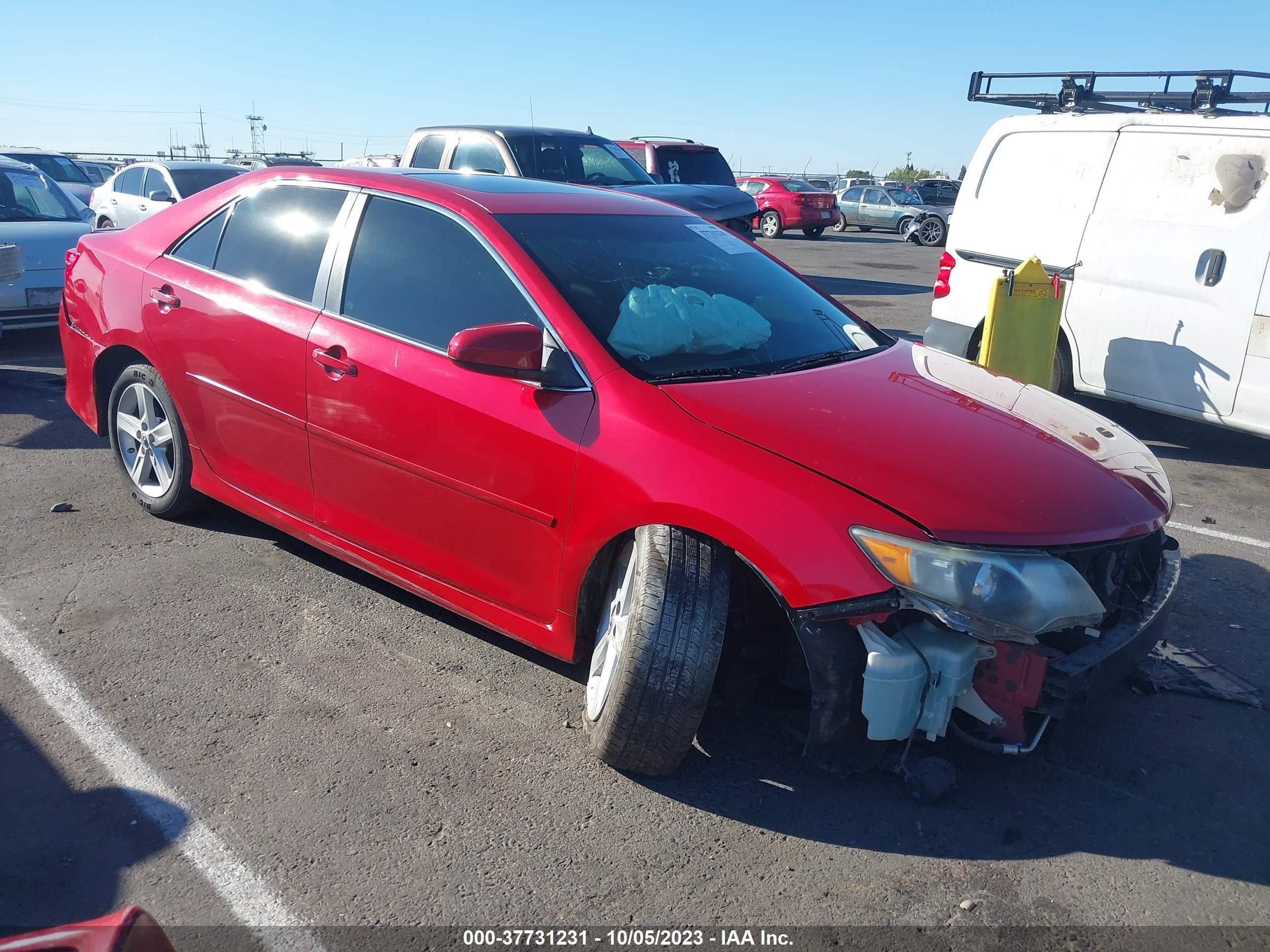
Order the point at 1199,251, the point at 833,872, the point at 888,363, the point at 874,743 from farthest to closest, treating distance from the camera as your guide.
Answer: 1. the point at 1199,251
2. the point at 888,363
3. the point at 874,743
4. the point at 833,872

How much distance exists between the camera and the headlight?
272 centimetres

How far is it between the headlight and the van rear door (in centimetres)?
446

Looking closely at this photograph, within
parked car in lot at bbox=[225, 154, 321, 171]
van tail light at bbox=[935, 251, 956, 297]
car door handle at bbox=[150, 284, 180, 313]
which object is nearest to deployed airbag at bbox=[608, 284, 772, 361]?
car door handle at bbox=[150, 284, 180, 313]

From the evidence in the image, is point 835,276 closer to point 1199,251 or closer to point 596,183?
point 596,183

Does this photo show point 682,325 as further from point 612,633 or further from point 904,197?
point 904,197

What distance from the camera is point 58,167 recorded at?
1816 centimetres

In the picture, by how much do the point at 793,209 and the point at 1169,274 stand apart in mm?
21045

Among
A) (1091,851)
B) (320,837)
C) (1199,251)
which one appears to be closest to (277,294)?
(320,837)

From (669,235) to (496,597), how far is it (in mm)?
1611

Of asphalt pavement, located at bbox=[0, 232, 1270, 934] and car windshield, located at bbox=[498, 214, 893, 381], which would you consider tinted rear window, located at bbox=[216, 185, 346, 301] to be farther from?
asphalt pavement, located at bbox=[0, 232, 1270, 934]

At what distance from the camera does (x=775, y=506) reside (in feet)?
9.23

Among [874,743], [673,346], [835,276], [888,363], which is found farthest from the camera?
[835,276]

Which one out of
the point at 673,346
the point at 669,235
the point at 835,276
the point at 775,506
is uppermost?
the point at 669,235

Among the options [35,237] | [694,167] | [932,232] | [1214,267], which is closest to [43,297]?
[35,237]
